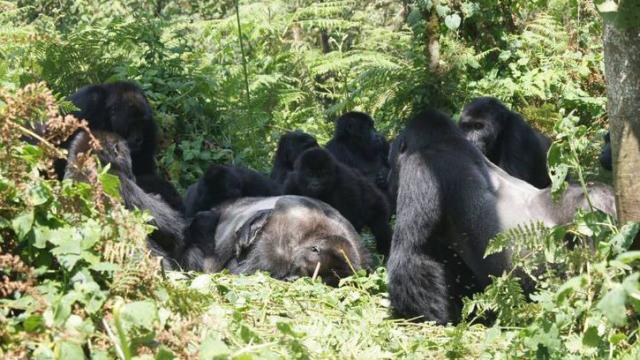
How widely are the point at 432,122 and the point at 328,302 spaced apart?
1.21 meters

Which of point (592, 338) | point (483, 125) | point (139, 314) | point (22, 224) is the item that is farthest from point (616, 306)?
point (483, 125)

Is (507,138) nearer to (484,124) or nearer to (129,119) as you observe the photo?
(484,124)

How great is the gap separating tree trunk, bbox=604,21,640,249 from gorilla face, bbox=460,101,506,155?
3.12 meters

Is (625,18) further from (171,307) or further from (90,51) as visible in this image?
(90,51)

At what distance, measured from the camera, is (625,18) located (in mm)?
3213

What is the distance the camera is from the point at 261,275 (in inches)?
202

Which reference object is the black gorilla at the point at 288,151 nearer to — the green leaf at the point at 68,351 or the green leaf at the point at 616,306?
the green leaf at the point at 68,351

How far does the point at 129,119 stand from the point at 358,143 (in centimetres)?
325

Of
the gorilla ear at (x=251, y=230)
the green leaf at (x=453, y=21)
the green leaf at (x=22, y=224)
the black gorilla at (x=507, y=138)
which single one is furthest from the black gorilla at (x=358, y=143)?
the green leaf at (x=22, y=224)

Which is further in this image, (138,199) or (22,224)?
(138,199)

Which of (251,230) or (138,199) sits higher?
(138,199)

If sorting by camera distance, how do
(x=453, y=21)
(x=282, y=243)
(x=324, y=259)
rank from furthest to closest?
(x=453, y=21) → (x=282, y=243) → (x=324, y=259)

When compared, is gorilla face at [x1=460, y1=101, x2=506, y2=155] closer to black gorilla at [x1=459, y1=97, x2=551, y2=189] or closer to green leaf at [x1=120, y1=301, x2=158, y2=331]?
black gorilla at [x1=459, y1=97, x2=551, y2=189]

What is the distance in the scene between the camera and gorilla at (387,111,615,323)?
16.0 feet
